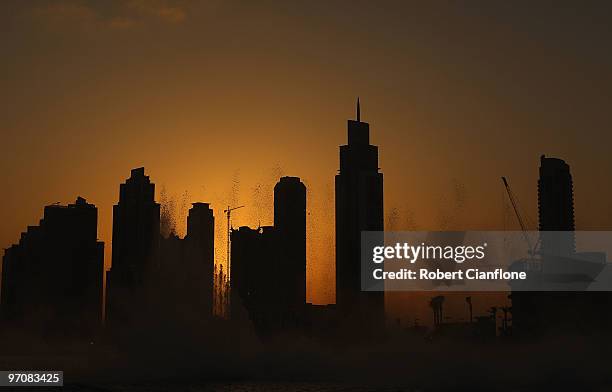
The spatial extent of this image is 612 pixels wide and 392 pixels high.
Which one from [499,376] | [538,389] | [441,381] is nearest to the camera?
[538,389]

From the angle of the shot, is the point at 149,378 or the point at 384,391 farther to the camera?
the point at 149,378

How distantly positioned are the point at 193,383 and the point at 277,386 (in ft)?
64.7

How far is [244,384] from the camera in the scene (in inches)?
6973

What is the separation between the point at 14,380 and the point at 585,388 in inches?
4867

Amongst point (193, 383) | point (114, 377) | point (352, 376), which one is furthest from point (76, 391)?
point (352, 376)

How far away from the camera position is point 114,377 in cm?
19888

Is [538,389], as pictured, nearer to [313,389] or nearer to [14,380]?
[313,389]

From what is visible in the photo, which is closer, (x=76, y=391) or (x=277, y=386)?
(x=76, y=391)

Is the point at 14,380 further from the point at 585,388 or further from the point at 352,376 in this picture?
the point at 585,388

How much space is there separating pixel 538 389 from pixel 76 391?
84.0 m

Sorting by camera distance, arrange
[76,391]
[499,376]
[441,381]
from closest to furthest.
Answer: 1. [76,391]
2. [441,381]
3. [499,376]

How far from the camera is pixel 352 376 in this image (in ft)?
628

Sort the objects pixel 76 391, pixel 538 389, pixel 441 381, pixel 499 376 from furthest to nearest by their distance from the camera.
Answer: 1. pixel 499 376
2. pixel 441 381
3. pixel 538 389
4. pixel 76 391

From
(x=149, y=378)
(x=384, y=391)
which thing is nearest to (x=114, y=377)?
(x=149, y=378)
